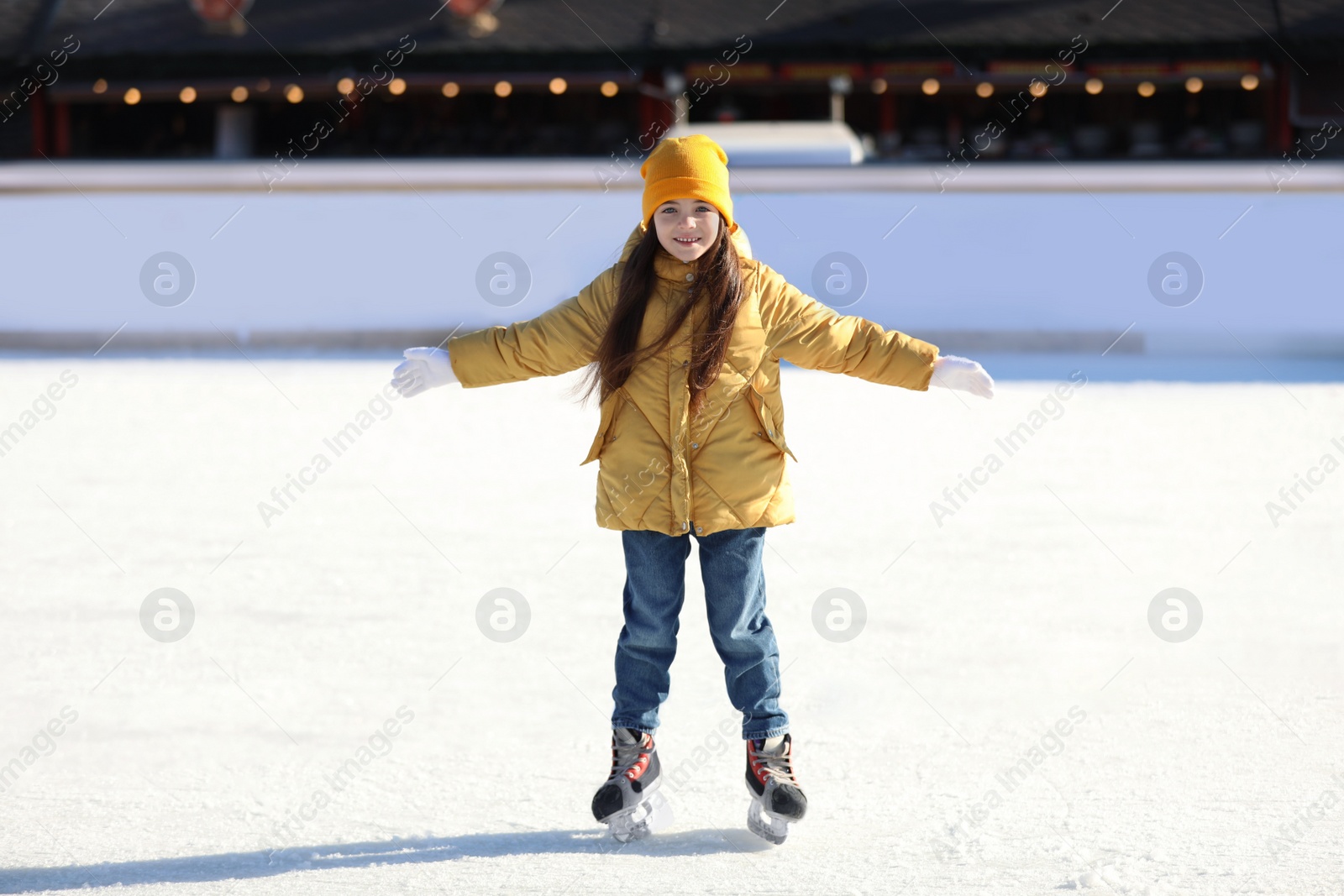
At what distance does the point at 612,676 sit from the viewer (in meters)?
3.35

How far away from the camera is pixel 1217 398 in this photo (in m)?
7.18

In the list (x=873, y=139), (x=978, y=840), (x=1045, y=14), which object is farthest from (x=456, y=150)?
(x=978, y=840)

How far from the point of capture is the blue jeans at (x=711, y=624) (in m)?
2.42

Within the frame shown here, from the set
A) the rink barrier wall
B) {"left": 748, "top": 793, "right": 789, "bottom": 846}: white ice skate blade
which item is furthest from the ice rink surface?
the rink barrier wall

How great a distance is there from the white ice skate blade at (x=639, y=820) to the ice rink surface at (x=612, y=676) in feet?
0.17

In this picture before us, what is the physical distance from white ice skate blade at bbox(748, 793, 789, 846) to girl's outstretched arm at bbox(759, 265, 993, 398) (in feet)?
2.53

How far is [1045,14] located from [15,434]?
986cm

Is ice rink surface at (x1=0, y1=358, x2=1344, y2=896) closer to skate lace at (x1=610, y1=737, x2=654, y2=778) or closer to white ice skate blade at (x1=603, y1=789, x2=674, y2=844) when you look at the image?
white ice skate blade at (x1=603, y1=789, x2=674, y2=844)

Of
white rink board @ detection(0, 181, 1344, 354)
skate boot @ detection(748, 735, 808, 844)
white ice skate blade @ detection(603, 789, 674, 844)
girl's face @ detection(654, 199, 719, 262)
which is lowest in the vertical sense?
white ice skate blade @ detection(603, 789, 674, 844)

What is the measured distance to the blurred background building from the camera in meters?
12.5

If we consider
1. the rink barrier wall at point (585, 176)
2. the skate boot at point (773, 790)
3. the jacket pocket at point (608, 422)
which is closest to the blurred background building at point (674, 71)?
the rink barrier wall at point (585, 176)

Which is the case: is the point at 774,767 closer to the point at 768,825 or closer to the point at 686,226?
the point at 768,825

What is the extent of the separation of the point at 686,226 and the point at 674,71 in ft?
36.2

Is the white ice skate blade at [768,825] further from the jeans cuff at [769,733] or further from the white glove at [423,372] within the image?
the white glove at [423,372]
